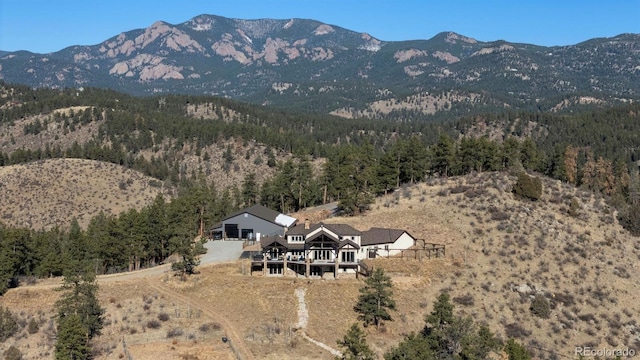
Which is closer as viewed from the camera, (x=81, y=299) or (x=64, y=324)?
(x=64, y=324)

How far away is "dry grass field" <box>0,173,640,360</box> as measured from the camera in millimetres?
54250

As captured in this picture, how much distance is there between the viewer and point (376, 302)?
59844mm

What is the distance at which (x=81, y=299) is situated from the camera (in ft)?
179

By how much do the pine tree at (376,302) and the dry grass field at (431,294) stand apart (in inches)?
54.3

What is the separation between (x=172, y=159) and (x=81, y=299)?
5411 inches

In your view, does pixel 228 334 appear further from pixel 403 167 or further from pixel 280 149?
pixel 280 149

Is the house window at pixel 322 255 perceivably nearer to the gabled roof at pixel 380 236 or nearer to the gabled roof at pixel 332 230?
the gabled roof at pixel 332 230

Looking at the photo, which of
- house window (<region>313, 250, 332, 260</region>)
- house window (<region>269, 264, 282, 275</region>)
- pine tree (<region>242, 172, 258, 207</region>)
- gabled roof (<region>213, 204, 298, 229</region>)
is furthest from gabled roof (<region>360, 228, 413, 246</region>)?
pine tree (<region>242, 172, 258, 207</region>)

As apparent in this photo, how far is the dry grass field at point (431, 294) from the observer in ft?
178

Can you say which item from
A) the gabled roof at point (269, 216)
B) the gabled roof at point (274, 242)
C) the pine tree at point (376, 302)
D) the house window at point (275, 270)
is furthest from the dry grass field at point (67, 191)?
the pine tree at point (376, 302)

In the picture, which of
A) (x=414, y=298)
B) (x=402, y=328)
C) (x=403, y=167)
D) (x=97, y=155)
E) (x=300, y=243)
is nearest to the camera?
(x=402, y=328)

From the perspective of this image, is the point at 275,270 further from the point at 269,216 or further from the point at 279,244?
the point at 269,216

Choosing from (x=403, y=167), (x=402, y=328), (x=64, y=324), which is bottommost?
(x=402, y=328)

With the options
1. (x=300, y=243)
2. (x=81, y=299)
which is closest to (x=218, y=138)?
(x=300, y=243)
